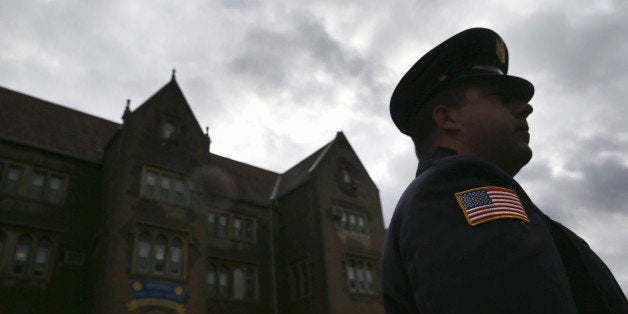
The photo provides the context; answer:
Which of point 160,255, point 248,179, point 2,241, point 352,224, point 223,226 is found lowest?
point 160,255

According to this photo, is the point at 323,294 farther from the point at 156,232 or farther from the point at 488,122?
the point at 488,122

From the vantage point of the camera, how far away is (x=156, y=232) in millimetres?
16406

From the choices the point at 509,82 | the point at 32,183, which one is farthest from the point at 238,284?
the point at 509,82

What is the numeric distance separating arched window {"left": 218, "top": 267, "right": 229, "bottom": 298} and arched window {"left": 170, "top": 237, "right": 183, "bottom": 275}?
3.42m

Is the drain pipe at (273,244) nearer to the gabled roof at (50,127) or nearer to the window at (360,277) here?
the window at (360,277)

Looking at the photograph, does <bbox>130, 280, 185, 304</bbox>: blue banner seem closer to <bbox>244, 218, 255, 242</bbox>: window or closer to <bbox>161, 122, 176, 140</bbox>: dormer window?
<bbox>244, 218, 255, 242</bbox>: window

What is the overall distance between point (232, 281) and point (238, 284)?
350mm

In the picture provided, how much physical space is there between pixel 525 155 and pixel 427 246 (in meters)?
0.75

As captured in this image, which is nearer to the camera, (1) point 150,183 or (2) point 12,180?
(2) point 12,180

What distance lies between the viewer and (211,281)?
19.4m

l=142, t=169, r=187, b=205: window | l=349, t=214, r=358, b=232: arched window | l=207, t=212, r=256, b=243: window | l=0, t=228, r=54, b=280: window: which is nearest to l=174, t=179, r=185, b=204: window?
l=142, t=169, r=187, b=205: window

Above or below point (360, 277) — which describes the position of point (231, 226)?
above

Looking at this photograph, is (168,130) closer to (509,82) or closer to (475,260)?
(509,82)

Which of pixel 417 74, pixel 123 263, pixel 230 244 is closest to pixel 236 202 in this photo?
pixel 230 244
